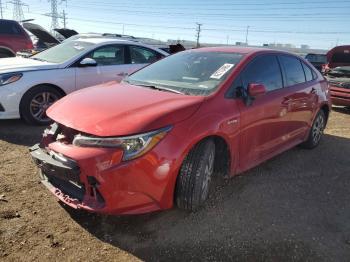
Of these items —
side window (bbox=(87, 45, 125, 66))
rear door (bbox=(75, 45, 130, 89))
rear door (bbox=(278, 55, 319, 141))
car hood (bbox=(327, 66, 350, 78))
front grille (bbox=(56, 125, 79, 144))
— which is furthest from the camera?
car hood (bbox=(327, 66, 350, 78))

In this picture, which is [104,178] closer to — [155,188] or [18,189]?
[155,188]

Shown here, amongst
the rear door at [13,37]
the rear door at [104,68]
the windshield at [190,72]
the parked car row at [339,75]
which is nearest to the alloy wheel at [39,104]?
the rear door at [104,68]

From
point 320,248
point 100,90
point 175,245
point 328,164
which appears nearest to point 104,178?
point 175,245

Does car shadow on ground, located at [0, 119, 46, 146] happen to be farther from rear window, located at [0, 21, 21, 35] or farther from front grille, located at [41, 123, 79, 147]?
rear window, located at [0, 21, 21, 35]

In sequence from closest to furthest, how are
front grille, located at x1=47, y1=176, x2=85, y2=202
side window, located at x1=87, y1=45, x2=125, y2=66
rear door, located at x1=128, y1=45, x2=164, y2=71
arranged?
front grille, located at x1=47, y1=176, x2=85, y2=202 < side window, located at x1=87, y1=45, x2=125, y2=66 < rear door, located at x1=128, y1=45, x2=164, y2=71

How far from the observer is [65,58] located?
23.0ft

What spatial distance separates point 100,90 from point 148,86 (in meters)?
0.52

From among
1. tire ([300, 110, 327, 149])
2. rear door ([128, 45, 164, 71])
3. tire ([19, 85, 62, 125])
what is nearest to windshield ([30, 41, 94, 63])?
tire ([19, 85, 62, 125])

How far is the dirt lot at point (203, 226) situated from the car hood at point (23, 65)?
87.1 inches

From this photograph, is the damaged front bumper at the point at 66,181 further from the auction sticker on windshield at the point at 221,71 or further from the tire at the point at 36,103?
the tire at the point at 36,103

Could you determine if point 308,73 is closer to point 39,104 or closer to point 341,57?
point 39,104

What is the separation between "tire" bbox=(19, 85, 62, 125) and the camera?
20.6 ft

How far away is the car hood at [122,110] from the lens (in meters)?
3.10

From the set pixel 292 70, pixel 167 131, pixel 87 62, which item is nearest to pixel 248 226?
pixel 167 131
